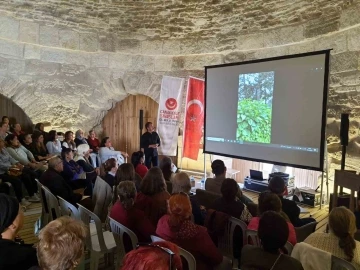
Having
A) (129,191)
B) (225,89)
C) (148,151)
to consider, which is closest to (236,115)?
(225,89)

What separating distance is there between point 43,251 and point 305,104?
12.3 ft

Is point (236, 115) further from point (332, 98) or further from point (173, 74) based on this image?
point (173, 74)

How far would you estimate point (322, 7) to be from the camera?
4.94 metres

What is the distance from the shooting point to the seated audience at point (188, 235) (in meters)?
1.87

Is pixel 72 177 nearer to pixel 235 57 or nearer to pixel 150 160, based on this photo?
pixel 150 160

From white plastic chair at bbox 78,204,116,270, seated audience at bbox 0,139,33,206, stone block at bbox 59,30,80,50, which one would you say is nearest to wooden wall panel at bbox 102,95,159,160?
stone block at bbox 59,30,80,50

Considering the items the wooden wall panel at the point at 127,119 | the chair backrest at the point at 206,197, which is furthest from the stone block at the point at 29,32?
the chair backrest at the point at 206,197

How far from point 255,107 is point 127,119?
412 cm

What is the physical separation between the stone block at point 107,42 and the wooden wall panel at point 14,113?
230 centimetres

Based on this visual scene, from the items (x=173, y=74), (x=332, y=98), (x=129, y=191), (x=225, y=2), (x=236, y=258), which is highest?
(x=225, y=2)

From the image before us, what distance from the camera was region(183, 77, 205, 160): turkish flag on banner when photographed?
19.5 ft

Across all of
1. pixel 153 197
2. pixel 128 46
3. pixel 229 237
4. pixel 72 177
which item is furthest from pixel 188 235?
pixel 128 46

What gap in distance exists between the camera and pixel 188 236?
6.13 ft

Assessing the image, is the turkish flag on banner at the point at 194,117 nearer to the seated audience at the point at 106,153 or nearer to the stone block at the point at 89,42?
the seated audience at the point at 106,153
